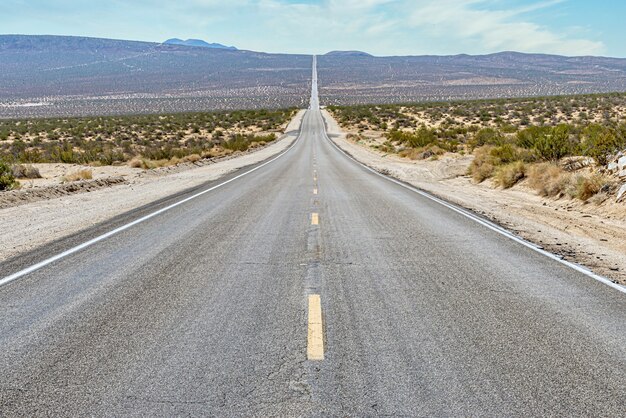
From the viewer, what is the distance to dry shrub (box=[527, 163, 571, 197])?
16.7m

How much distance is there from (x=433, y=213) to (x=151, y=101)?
489ft

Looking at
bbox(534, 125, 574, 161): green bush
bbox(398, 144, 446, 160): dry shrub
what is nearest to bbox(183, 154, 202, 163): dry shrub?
bbox(398, 144, 446, 160): dry shrub

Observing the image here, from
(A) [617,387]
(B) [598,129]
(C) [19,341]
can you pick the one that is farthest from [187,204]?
(B) [598,129]

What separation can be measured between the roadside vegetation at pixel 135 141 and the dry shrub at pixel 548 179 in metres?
18.1

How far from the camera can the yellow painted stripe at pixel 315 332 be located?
4740 millimetres

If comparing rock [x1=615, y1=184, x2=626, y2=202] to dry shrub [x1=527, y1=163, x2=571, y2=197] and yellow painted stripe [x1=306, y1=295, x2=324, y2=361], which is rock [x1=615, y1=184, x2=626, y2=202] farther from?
yellow painted stripe [x1=306, y1=295, x2=324, y2=361]

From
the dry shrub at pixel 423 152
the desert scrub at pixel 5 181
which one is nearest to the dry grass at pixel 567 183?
the dry shrub at pixel 423 152

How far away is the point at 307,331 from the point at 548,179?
14441mm

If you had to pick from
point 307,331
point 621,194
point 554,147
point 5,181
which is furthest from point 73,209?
point 554,147

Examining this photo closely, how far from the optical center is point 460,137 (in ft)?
155

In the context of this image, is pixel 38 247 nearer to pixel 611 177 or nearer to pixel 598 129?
pixel 611 177

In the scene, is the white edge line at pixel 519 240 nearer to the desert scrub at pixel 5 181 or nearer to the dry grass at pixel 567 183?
the dry grass at pixel 567 183

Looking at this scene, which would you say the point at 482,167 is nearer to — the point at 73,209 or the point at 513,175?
the point at 513,175

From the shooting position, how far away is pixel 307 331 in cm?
528
